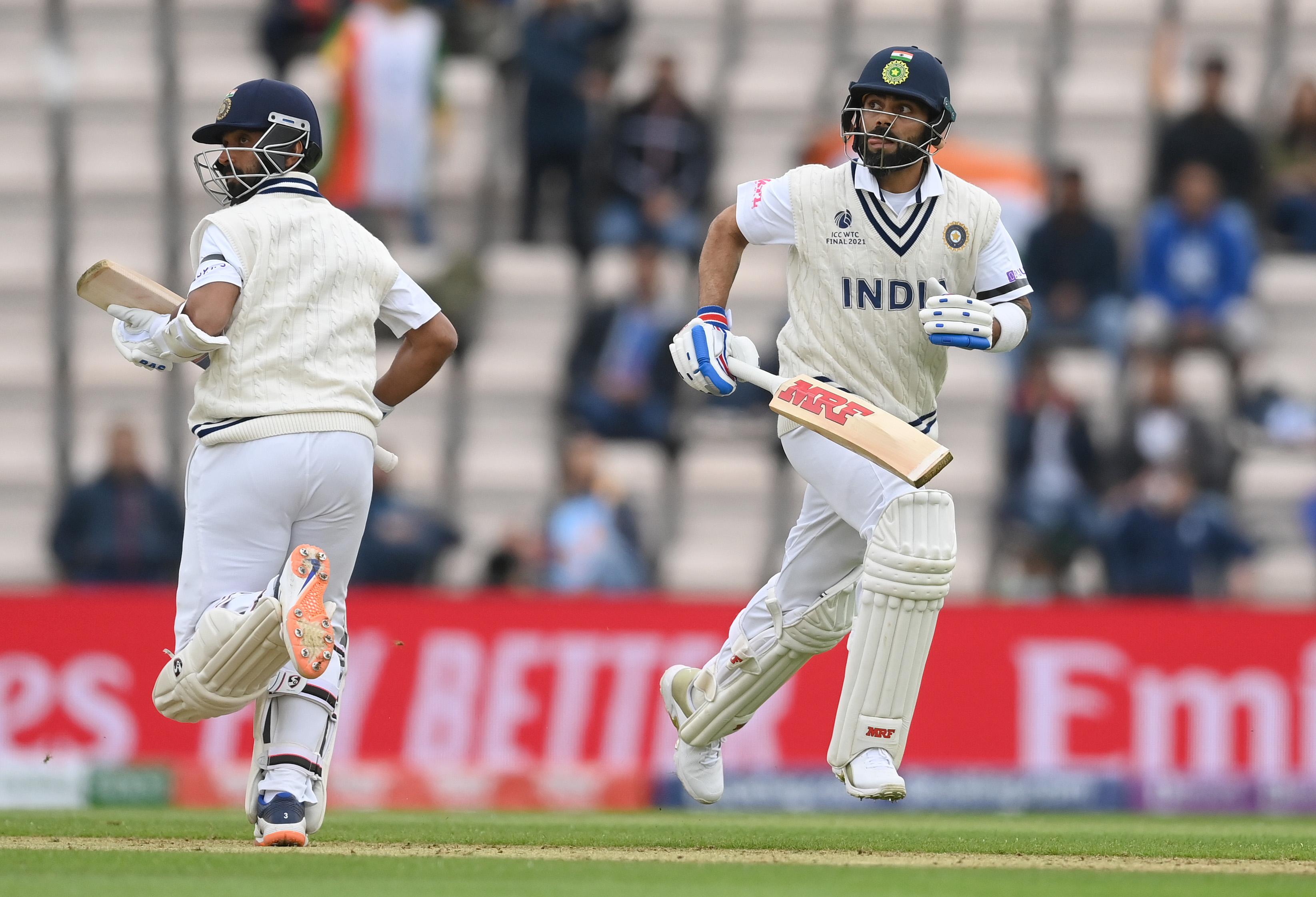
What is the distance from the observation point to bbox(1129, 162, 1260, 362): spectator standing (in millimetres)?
10602

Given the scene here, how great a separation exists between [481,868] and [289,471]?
3.64ft

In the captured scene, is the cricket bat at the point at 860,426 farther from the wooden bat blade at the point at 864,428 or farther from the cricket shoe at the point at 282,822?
the cricket shoe at the point at 282,822

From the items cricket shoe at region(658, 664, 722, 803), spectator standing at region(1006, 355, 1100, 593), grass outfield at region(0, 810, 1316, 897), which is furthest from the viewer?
spectator standing at region(1006, 355, 1100, 593)

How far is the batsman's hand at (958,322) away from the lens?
5.26 metres

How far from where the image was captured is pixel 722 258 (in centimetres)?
571

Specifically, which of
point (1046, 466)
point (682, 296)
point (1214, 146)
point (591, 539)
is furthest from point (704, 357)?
point (1214, 146)

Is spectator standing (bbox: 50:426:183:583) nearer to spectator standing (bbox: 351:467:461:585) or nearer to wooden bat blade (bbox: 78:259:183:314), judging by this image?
spectator standing (bbox: 351:467:461:585)

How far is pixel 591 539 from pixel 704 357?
13.4 feet

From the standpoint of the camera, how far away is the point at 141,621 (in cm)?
872

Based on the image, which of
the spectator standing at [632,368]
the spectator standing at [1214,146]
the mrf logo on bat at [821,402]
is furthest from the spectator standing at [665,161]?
the mrf logo on bat at [821,402]

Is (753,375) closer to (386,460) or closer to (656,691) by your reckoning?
(386,460)

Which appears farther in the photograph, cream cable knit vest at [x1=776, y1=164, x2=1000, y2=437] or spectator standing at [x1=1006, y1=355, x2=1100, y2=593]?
spectator standing at [x1=1006, y1=355, x2=1100, y2=593]

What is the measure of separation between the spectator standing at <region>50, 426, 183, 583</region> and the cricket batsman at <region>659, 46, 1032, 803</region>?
4514mm

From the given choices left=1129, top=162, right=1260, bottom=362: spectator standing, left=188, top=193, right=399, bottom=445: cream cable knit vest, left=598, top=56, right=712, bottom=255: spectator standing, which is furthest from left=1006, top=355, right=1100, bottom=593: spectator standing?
left=188, top=193, right=399, bottom=445: cream cable knit vest
